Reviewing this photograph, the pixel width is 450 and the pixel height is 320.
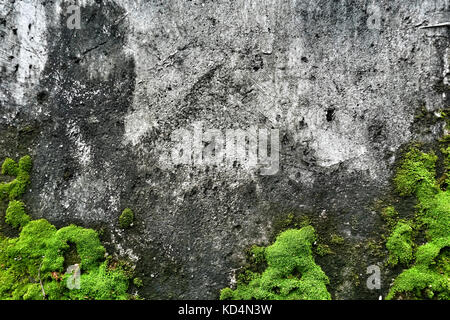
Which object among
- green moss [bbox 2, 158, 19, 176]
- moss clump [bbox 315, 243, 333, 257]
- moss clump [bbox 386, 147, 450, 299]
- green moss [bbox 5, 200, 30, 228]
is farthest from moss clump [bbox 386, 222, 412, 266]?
green moss [bbox 2, 158, 19, 176]

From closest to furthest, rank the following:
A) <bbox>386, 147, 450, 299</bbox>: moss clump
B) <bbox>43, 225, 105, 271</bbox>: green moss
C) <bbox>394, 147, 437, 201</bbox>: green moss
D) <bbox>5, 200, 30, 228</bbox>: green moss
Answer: <bbox>386, 147, 450, 299</bbox>: moss clump → <bbox>394, 147, 437, 201</bbox>: green moss → <bbox>43, 225, 105, 271</bbox>: green moss → <bbox>5, 200, 30, 228</bbox>: green moss

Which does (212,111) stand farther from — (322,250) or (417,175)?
(417,175)

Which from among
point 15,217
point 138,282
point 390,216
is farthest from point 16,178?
point 390,216

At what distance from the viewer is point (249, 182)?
3939 millimetres

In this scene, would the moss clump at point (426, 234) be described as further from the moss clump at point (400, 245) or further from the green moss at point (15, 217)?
the green moss at point (15, 217)

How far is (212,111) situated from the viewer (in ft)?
13.0

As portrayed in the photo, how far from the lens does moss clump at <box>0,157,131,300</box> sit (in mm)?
3859

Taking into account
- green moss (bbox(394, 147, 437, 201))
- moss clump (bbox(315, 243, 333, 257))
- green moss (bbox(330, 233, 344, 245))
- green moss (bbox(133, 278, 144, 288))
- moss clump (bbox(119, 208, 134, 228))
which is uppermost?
green moss (bbox(394, 147, 437, 201))

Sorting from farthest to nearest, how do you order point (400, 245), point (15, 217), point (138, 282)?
point (15, 217) < point (138, 282) < point (400, 245)

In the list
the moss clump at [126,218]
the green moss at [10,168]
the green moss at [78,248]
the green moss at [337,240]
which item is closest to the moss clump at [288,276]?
the green moss at [337,240]

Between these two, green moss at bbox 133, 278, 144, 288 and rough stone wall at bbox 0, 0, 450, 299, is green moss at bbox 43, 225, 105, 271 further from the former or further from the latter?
green moss at bbox 133, 278, 144, 288

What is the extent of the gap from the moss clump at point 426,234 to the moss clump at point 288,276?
900mm

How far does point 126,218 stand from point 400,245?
332cm

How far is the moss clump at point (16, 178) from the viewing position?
406 centimetres
